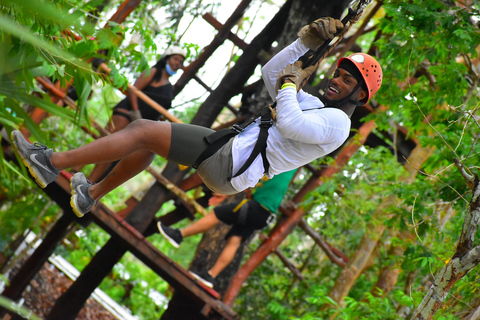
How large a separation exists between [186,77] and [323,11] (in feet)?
6.97

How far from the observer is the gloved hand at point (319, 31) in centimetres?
310

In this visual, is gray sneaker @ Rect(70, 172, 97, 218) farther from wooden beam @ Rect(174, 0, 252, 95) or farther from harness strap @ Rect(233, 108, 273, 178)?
wooden beam @ Rect(174, 0, 252, 95)

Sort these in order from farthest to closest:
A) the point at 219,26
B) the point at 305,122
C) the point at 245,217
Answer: the point at 219,26, the point at 245,217, the point at 305,122

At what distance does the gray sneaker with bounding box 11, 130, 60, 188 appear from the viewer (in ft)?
9.91

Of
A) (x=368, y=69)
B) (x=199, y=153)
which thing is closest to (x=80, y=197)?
(x=199, y=153)

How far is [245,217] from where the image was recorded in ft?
20.1

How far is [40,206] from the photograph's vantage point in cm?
872

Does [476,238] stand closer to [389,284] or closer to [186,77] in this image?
[389,284]

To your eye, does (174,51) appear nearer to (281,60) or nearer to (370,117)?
(370,117)

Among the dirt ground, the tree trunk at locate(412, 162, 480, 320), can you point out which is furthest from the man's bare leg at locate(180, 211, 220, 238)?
the dirt ground

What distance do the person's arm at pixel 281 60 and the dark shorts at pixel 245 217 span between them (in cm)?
282

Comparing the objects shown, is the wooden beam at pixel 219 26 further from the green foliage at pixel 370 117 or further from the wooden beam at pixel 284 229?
the wooden beam at pixel 284 229

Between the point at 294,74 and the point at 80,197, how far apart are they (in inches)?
54.3

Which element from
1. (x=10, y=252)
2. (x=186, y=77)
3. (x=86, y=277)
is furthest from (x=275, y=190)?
(x=10, y=252)
